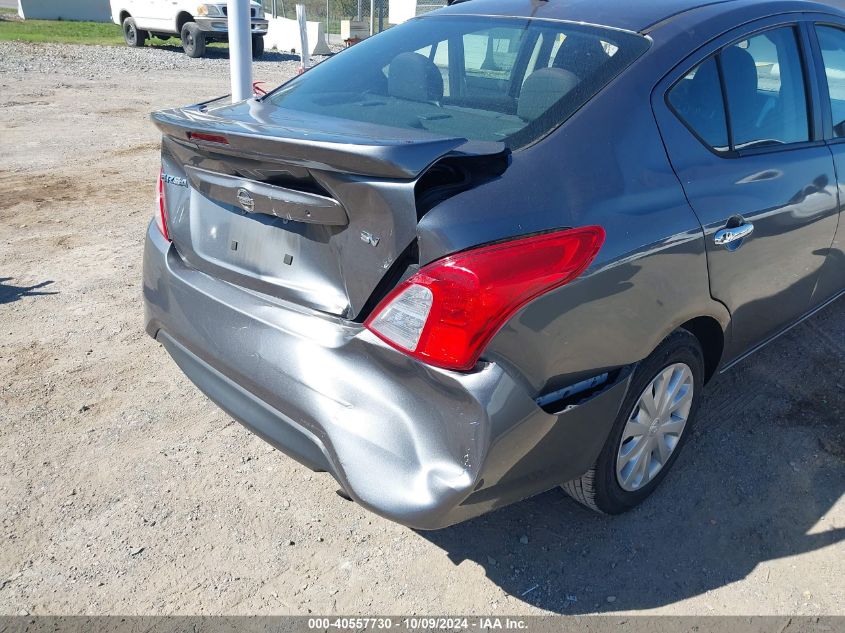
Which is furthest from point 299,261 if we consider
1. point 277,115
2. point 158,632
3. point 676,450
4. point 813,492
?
point 813,492

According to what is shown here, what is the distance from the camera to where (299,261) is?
87.2 inches

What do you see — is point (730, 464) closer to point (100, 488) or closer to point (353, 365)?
point (353, 365)

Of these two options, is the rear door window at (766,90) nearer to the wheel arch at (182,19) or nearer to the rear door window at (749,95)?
the rear door window at (749,95)

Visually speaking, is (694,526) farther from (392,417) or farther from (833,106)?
(833,106)

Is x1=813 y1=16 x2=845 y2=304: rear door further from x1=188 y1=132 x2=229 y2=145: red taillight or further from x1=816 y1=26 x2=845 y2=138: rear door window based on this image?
x1=188 y1=132 x2=229 y2=145: red taillight

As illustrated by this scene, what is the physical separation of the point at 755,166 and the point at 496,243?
1340 millimetres

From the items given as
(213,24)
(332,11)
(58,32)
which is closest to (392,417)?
(213,24)

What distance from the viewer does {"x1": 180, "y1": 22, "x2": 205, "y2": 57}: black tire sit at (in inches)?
737

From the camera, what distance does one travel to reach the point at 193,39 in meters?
18.9

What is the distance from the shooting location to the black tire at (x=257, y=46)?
63.0ft

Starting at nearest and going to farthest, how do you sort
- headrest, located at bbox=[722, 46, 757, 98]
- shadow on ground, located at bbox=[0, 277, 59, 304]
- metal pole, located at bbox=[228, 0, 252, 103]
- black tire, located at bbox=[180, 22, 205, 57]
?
headrest, located at bbox=[722, 46, 757, 98]
shadow on ground, located at bbox=[0, 277, 59, 304]
metal pole, located at bbox=[228, 0, 252, 103]
black tire, located at bbox=[180, 22, 205, 57]

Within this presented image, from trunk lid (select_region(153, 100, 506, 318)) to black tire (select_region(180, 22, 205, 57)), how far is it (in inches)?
711

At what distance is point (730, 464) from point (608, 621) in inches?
41.9

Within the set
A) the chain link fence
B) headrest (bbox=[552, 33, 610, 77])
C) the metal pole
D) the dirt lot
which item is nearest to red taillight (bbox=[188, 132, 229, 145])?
headrest (bbox=[552, 33, 610, 77])
